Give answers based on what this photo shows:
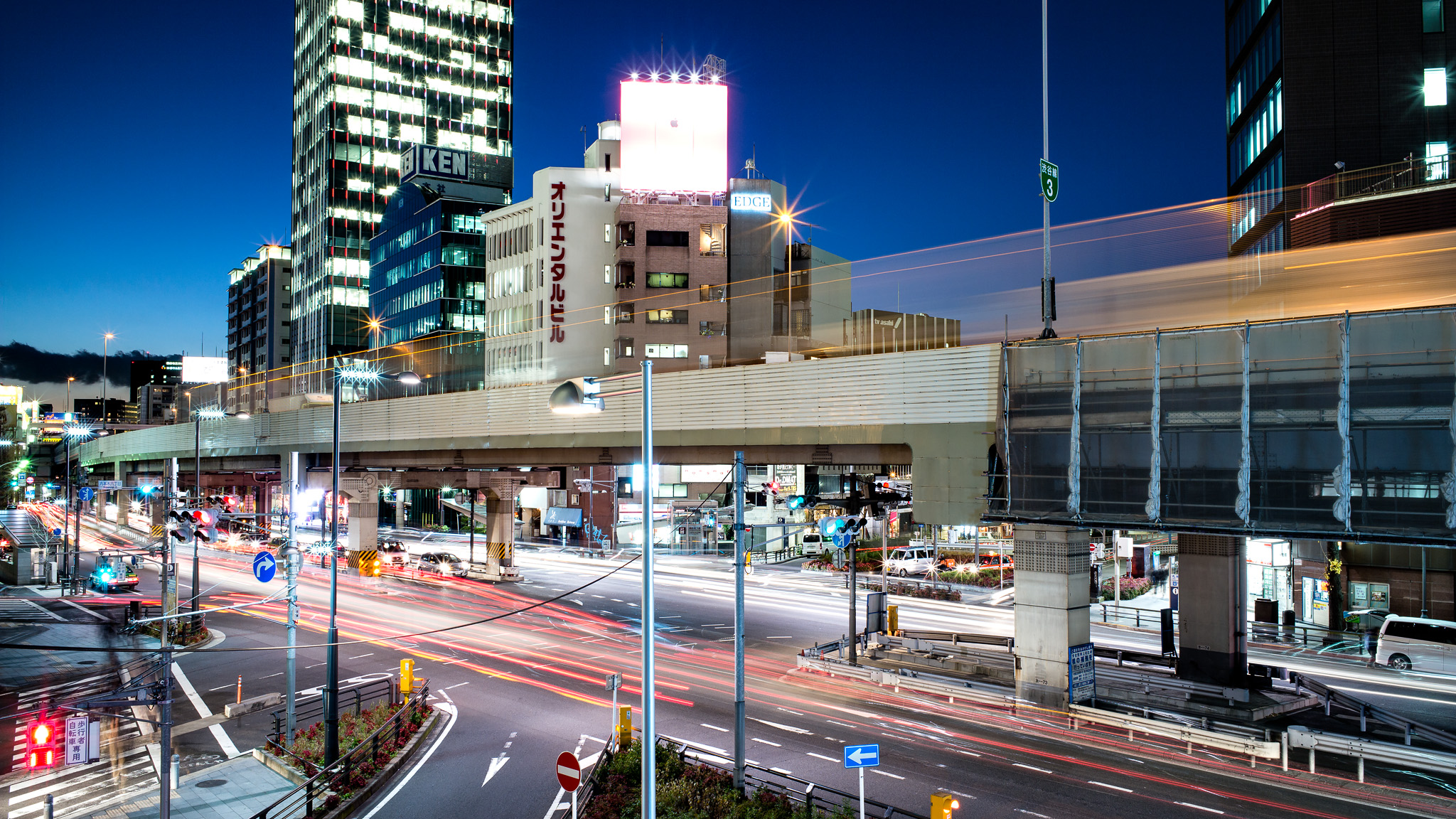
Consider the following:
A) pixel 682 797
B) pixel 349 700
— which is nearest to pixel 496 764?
pixel 682 797

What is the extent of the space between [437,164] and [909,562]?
100721 millimetres

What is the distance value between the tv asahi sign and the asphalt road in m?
91.9

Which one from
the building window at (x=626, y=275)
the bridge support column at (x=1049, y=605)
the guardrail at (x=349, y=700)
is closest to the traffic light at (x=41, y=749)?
the guardrail at (x=349, y=700)

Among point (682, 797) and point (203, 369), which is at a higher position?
point (203, 369)

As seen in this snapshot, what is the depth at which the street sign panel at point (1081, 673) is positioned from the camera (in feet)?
82.9

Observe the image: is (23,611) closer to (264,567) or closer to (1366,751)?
(264,567)

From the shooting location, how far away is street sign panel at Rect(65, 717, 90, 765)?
1828cm

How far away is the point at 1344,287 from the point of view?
25797 millimetres

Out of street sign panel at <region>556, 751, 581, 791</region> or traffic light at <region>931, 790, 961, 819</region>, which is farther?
street sign panel at <region>556, 751, 581, 791</region>

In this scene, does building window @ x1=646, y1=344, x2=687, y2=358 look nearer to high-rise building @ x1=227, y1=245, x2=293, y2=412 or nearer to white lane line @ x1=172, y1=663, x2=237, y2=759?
white lane line @ x1=172, y1=663, x2=237, y2=759

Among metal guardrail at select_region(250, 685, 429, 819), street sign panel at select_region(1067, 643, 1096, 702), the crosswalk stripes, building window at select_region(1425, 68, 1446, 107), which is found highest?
building window at select_region(1425, 68, 1446, 107)

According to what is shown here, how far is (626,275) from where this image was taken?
8400 centimetres

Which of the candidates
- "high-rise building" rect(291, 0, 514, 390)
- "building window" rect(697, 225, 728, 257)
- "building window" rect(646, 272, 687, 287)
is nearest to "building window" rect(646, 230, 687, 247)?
"building window" rect(697, 225, 728, 257)

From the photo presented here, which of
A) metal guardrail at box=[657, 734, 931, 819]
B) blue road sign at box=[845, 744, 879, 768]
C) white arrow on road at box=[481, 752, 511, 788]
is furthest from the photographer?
white arrow on road at box=[481, 752, 511, 788]
